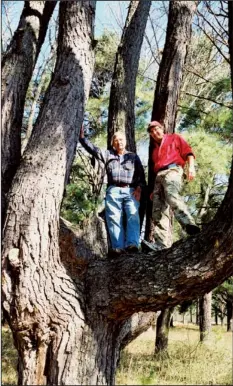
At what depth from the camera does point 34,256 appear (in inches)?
118

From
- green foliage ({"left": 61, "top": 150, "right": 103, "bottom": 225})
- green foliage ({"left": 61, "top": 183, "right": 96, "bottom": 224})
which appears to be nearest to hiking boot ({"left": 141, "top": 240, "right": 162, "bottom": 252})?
green foliage ({"left": 61, "top": 150, "right": 103, "bottom": 225})

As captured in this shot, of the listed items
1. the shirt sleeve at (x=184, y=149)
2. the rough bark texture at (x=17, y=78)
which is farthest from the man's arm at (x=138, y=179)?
the rough bark texture at (x=17, y=78)

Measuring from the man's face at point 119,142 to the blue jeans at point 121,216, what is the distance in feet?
1.28

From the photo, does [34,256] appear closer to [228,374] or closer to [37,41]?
[37,41]

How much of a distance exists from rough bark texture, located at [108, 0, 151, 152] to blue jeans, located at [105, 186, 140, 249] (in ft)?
2.26

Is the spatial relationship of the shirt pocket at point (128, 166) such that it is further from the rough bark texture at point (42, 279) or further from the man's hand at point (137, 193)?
the rough bark texture at point (42, 279)

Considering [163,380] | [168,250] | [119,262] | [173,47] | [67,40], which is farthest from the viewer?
[163,380]

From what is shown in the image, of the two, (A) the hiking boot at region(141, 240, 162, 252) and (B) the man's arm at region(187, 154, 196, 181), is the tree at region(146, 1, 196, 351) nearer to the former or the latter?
(B) the man's arm at region(187, 154, 196, 181)

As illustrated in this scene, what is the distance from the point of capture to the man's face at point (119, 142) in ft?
13.1

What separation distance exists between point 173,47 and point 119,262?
7.34 feet

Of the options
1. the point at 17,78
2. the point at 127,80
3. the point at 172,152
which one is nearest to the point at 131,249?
the point at 172,152

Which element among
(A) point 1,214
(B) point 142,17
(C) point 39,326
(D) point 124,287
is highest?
(B) point 142,17

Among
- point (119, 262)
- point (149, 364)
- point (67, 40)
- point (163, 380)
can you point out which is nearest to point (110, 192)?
point (119, 262)

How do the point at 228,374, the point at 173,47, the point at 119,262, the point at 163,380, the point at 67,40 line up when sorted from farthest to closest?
1. the point at 228,374
2. the point at 163,380
3. the point at 173,47
4. the point at 67,40
5. the point at 119,262
